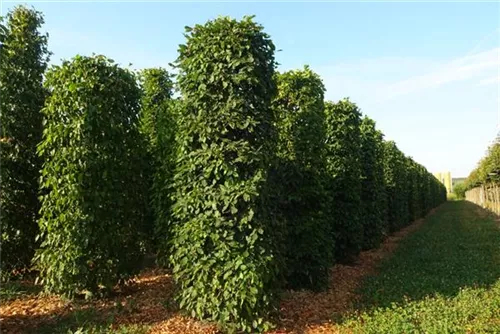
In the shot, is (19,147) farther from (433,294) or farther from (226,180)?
(433,294)

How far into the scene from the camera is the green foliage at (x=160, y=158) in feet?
21.3

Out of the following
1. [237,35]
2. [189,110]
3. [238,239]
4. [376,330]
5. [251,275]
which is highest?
[237,35]

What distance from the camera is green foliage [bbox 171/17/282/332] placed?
5.62 m

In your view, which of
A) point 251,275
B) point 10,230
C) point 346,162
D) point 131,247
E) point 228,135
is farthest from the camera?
point 346,162

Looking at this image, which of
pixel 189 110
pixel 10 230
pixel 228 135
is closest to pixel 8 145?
pixel 10 230

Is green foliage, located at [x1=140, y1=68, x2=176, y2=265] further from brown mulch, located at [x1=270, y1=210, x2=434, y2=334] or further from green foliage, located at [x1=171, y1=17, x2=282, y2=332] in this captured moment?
brown mulch, located at [x1=270, y1=210, x2=434, y2=334]

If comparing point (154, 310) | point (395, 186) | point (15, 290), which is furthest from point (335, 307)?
point (395, 186)

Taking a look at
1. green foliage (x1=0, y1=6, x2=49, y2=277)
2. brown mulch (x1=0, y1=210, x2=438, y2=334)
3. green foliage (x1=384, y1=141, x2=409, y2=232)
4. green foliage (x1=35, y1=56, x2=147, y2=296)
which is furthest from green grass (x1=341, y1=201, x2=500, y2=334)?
green foliage (x1=0, y1=6, x2=49, y2=277)

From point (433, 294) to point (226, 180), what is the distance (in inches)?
182

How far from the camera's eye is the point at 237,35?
6020mm

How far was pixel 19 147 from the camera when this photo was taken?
8.40 metres

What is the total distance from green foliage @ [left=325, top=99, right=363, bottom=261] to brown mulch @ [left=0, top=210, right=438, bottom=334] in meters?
2.34

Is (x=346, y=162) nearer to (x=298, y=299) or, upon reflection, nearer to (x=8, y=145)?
(x=298, y=299)

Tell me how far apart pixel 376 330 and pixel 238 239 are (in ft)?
7.21
